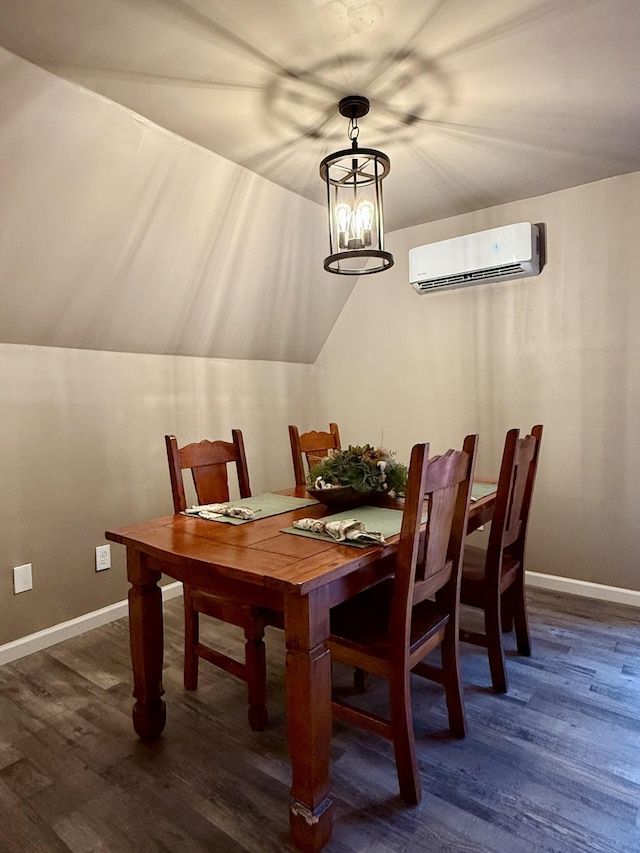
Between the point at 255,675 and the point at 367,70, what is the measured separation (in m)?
2.18

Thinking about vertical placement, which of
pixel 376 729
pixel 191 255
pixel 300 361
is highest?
pixel 191 255

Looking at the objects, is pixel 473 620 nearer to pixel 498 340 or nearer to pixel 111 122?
pixel 498 340

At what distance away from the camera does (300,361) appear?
3.95 meters

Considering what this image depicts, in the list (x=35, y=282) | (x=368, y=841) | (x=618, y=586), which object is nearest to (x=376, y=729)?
(x=368, y=841)

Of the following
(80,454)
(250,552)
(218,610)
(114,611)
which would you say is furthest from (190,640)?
(80,454)

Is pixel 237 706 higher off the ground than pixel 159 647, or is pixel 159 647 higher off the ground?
pixel 159 647

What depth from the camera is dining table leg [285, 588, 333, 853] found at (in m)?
1.27

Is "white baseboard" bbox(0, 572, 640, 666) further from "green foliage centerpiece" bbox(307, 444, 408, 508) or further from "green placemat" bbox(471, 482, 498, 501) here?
"green foliage centerpiece" bbox(307, 444, 408, 508)

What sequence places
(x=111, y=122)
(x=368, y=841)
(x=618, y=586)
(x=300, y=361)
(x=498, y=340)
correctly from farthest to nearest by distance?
(x=300, y=361) → (x=498, y=340) → (x=618, y=586) → (x=111, y=122) → (x=368, y=841)

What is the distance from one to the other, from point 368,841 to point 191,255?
254 cm

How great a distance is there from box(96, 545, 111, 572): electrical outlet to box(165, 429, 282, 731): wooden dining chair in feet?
2.90

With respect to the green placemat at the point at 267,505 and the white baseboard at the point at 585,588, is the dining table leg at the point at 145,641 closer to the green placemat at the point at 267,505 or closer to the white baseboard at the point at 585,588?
the green placemat at the point at 267,505

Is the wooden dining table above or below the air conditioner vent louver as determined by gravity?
below

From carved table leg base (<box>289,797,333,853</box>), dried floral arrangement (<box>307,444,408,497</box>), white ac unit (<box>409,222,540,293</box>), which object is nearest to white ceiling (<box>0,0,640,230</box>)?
white ac unit (<box>409,222,540,293</box>)
